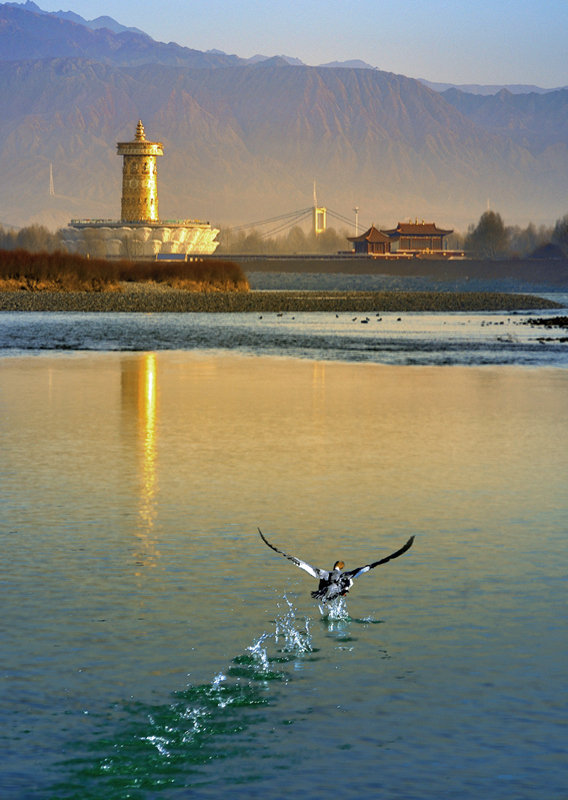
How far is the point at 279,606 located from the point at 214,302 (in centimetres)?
9106

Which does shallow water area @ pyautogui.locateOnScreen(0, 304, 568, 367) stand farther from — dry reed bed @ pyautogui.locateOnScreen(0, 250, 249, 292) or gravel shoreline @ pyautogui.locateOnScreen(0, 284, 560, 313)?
dry reed bed @ pyautogui.locateOnScreen(0, 250, 249, 292)

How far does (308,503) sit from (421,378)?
2248 centimetres

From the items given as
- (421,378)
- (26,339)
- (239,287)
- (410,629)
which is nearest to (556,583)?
(410,629)

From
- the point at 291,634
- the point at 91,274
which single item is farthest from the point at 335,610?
the point at 91,274

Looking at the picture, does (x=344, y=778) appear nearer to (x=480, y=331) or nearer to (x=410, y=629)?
(x=410, y=629)

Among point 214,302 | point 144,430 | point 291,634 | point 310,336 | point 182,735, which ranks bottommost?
point 182,735

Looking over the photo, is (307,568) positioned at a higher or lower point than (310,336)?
lower

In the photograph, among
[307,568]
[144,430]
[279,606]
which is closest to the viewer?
[307,568]

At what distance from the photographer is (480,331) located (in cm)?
7144

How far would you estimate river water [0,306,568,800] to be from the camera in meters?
9.66

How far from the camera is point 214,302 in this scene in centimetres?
10406

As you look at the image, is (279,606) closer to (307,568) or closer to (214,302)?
(307,568)

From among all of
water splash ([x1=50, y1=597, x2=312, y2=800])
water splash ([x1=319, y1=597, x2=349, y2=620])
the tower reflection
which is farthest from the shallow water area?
water splash ([x1=50, y1=597, x2=312, y2=800])

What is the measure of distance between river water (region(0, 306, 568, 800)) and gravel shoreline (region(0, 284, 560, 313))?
64.7m
